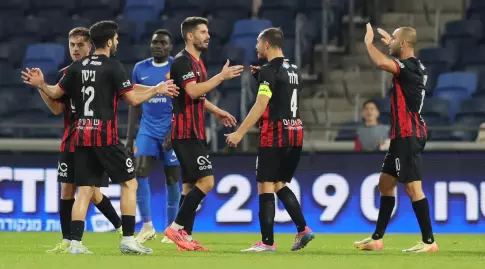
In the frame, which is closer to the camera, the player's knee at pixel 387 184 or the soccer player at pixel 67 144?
the soccer player at pixel 67 144

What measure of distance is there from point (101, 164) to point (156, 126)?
2537 millimetres

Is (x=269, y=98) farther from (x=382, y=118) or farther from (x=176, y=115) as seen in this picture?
(x=382, y=118)

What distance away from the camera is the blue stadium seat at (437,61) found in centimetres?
1758

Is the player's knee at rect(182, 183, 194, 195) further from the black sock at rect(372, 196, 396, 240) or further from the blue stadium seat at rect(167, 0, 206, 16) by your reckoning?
the blue stadium seat at rect(167, 0, 206, 16)

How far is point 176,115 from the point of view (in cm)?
1062

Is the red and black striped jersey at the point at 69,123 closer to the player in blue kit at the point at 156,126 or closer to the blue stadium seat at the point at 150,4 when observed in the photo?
the player in blue kit at the point at 156,126

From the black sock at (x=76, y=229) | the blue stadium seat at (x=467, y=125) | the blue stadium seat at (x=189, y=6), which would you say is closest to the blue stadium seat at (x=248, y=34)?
the blue stadium seat at (x=189, y=6)

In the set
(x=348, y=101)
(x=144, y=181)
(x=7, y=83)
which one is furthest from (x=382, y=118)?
(x=7, y=83)

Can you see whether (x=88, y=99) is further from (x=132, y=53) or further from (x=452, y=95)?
(x=132, y=53)

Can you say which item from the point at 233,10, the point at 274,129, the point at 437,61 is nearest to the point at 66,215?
the point at 274,129

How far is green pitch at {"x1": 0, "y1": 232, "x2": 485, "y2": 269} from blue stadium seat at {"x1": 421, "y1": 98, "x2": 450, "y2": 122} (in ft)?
12.9

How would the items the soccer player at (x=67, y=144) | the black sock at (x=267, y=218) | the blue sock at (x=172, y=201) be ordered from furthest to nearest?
the blue sock at (x=172, y=201) → the black sock at (x=267, y=218) → the soccer player at (x=67, y=144)

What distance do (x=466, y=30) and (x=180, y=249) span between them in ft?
29.1

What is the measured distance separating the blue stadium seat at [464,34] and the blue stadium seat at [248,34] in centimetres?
275
